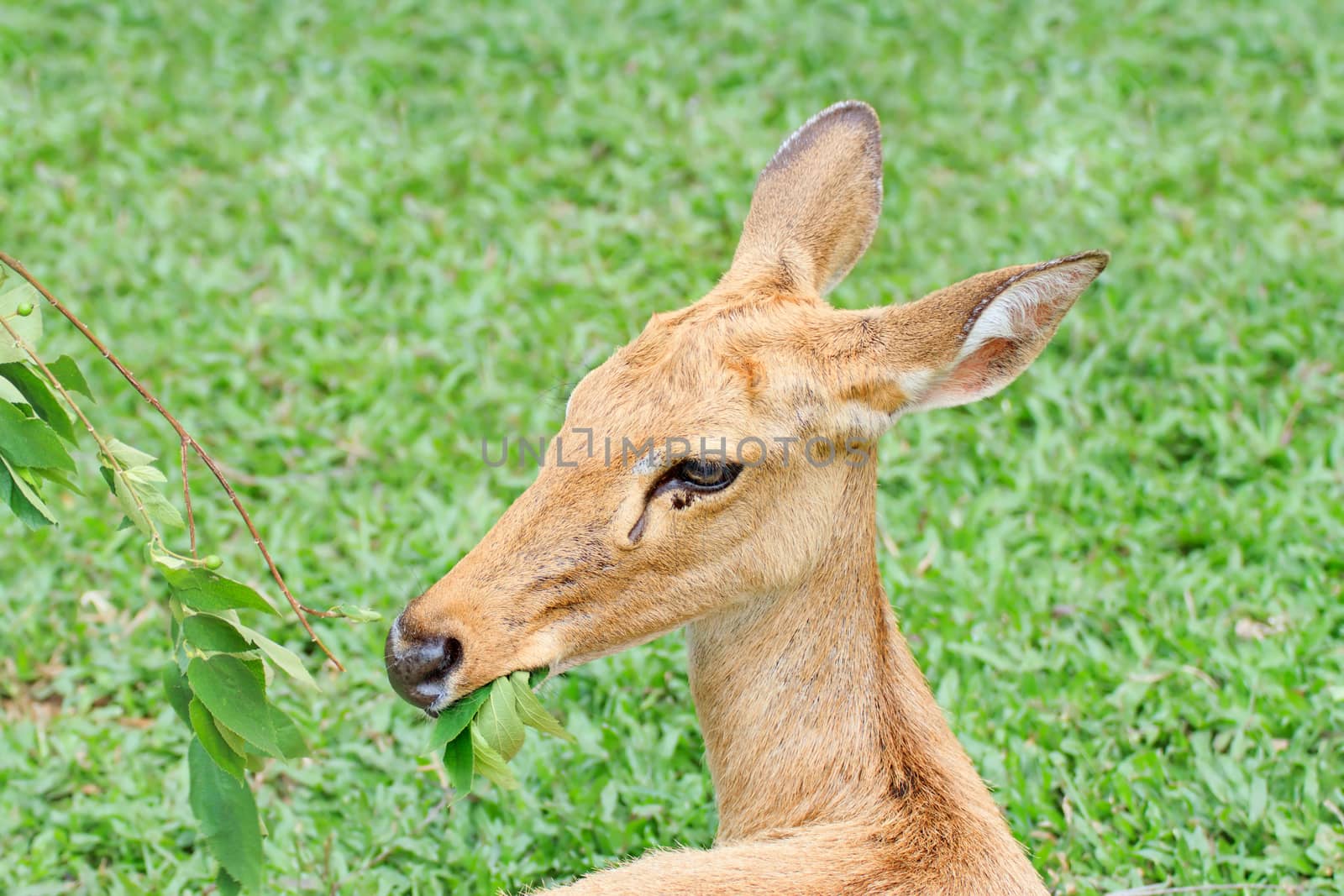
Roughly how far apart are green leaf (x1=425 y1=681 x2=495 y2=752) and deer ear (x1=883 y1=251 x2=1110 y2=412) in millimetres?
1143

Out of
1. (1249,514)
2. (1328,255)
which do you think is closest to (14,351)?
(1249,514)

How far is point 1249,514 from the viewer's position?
5168 millimetres

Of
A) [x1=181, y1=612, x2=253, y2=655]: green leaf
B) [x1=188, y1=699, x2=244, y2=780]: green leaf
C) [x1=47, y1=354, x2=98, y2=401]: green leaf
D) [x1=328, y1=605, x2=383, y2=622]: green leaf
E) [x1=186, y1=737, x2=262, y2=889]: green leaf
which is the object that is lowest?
[x1=186, y1=737, x2=262, y2=889]: green leaf

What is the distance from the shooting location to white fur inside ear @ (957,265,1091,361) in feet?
9.15

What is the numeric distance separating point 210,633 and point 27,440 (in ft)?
1.65

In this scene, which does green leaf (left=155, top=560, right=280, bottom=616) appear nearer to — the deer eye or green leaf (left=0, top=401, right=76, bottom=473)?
green leaf (left=0, top=401, right=76, bottom=473)

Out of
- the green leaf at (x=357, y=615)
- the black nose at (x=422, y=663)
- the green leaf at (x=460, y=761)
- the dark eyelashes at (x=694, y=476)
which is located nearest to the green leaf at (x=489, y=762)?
the green leaf at (x=460, y=761)

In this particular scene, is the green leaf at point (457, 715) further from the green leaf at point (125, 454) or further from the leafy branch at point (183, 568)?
the green leaf at point (125, 454)

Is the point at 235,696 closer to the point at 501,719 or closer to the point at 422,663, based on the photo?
the point at 422,663

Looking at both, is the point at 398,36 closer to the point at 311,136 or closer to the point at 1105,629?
the point at 311,136

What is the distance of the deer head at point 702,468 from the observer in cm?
287

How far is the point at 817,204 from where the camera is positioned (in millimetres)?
3607

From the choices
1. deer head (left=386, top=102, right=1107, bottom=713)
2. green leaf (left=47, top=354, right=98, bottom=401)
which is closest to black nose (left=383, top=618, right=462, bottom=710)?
deer head (left=386, top=102, right=1107, bottom=713)

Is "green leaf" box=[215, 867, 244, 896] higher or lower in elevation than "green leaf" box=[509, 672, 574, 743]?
lower
